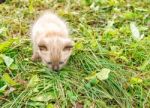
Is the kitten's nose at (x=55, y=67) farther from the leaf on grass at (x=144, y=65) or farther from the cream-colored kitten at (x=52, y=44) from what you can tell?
the leaf on grass at (x=144, y=65)

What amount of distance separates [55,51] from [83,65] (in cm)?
57

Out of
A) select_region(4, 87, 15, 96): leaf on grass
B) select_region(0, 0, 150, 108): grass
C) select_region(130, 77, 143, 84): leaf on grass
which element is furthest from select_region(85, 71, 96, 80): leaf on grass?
select_region(4, 87, 15, 96): leaf on grass

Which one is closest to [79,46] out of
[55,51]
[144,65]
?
[55,51]

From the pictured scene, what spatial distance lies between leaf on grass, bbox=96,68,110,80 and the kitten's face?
0.39 m

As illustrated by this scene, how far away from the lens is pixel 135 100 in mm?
5094

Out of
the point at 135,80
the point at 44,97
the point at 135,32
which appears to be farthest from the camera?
the point at 135,32

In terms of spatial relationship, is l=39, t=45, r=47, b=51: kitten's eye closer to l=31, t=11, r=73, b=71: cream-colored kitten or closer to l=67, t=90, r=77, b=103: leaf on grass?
l=31, t=11, r=73, b=71: cream-colored kitten

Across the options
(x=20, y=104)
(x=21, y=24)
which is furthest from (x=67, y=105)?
(x=21, y=24)

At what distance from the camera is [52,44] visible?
4988 millimetres

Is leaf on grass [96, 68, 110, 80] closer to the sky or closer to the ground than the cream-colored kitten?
closer to the ground

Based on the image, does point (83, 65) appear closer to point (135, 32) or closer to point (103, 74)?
point (103, 74)

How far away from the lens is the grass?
16.0 ft

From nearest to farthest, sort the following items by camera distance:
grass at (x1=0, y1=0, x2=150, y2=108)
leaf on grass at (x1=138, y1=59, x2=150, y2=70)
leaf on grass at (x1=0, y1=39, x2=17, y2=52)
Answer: grass at (x1=0, y1=0, x2=150, y2=108) < leaf on grass at (x1=0, y1=39, x2=17, y2=52) < leaf on grass at (x1=138, y1=59, x2=150, y2=70)

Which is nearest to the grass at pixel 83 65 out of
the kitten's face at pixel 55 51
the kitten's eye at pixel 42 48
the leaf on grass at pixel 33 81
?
the leaf on grass at pixel 33 81
